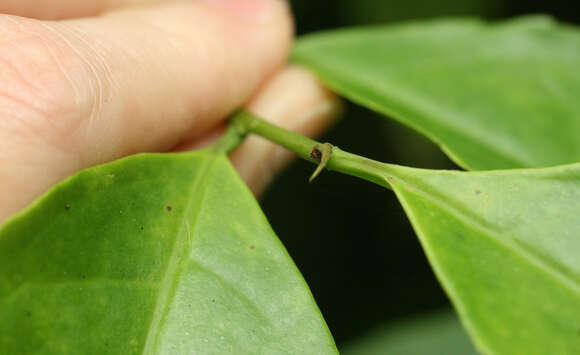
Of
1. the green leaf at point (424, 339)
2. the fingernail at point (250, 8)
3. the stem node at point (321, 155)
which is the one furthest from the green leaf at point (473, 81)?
the green leaf at point (424, 339)

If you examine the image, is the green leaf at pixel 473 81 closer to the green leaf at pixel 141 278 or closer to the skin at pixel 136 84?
the skin at pixel 136 84

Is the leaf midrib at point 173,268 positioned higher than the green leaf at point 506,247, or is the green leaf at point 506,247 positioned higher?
the green leaf at point 506,247

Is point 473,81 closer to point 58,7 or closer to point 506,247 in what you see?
point 506,247

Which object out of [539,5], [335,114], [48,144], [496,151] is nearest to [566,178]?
[496,151]

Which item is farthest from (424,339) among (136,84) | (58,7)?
(58,7)

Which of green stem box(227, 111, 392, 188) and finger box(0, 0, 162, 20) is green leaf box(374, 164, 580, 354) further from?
finger box(0, 0, 162, 20)

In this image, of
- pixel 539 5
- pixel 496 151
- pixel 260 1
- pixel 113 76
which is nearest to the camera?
pixel 113 76

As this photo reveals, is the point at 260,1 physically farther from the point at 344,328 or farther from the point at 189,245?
the point at 344,328
